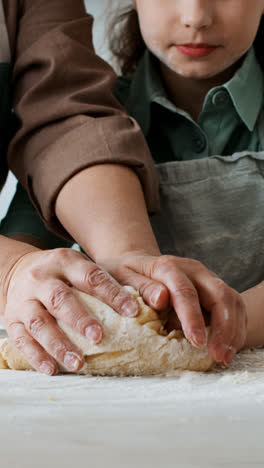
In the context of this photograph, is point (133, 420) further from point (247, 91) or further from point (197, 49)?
point (247, 91)

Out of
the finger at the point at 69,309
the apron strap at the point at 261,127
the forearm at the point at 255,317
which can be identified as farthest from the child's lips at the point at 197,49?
the finger at the point at 69,309

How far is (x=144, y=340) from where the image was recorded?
566 millimetres

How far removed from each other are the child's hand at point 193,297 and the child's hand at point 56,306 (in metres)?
0.03

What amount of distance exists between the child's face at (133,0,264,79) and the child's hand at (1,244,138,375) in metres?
0.53

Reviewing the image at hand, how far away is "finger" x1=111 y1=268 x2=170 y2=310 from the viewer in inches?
22.2

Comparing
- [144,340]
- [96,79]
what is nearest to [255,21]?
[96,79]

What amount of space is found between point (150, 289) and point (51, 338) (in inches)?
4.6

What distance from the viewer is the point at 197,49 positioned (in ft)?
3.12

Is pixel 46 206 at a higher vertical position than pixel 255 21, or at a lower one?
lower

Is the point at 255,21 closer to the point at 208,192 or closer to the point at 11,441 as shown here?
the point at 208,192

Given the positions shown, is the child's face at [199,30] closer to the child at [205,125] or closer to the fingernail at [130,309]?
the child at [205,125]

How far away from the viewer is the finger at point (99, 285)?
560mm

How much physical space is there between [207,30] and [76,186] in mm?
384

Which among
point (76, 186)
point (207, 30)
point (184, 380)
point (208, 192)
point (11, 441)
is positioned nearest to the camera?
point (11, 441)
